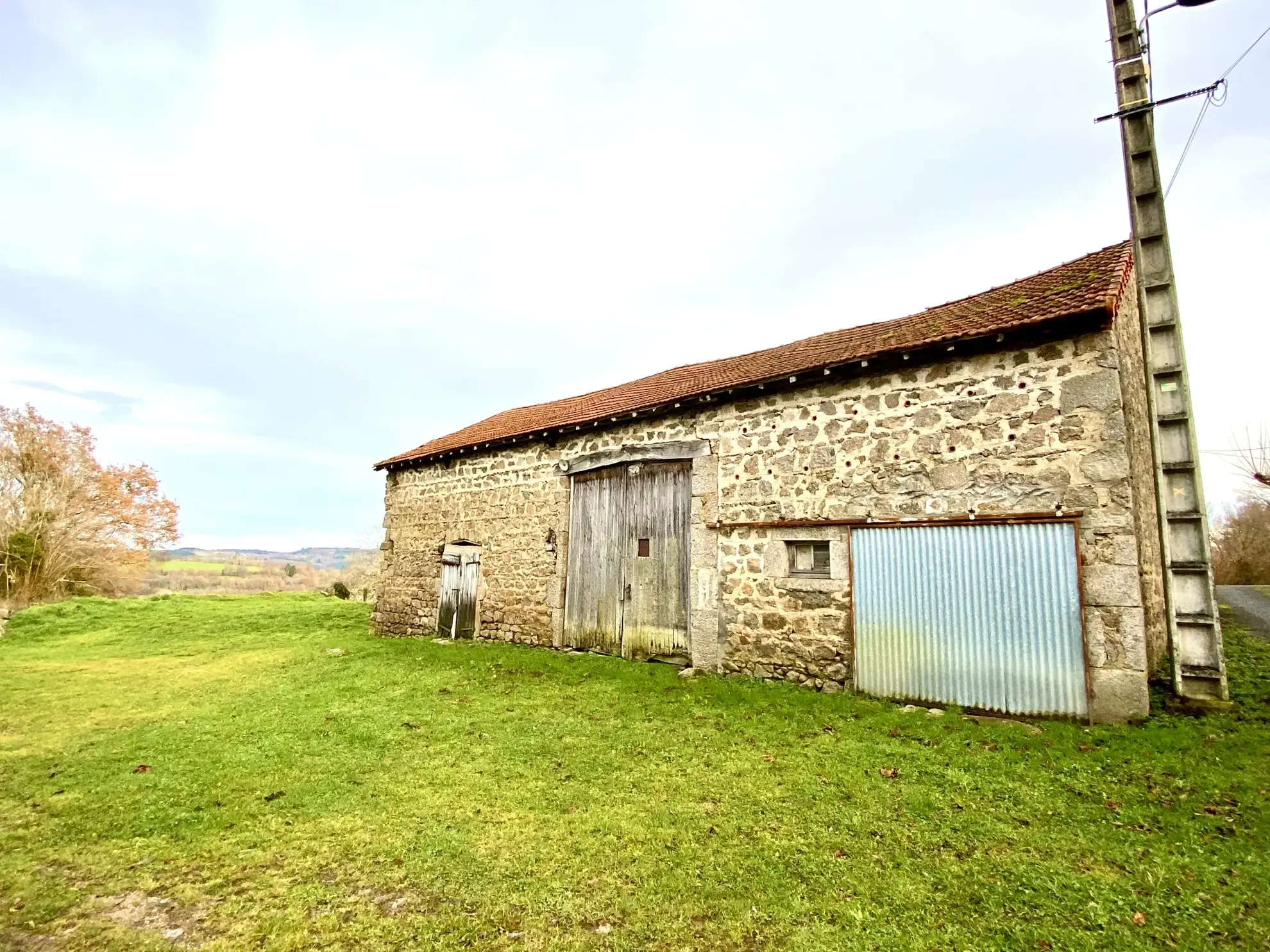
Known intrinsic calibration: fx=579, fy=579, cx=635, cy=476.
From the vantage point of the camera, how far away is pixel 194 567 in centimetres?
4078

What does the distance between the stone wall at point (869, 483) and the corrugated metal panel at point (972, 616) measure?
183mm

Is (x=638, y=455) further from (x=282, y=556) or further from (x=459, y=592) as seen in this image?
(x=282, y=556)

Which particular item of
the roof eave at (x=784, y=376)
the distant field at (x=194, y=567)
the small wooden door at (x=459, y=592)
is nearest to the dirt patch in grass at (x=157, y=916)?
the roof eave at (x=784, y=376)

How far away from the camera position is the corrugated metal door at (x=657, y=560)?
8.64 m

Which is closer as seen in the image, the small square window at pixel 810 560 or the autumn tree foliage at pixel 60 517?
the small square window at pixel 810 560

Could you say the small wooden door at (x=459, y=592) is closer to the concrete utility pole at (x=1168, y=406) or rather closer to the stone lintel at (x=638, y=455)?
the stone lintel at (x=638, y=455)

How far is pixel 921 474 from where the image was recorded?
665 centimetres

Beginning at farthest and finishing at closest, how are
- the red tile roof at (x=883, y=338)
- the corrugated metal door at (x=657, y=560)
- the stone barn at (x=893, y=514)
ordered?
Answer: the corrugated metal door at (x=657, y=560) → the red tile roof at (x=883, y=338) → the stone barn at (x=893, y=514)

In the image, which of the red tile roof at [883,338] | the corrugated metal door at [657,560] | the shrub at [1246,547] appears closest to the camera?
the red tile roof at [883,338]

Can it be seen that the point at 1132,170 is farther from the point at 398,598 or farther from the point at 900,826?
the point at 398,598

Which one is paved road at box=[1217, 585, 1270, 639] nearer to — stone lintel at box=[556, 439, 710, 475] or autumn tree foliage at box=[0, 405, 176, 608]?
stone lintel at box=[556, 439, 710, 475]

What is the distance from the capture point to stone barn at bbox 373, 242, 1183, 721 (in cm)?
569

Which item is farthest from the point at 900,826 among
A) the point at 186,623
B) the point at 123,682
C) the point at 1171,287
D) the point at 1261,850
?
the point at 186,623

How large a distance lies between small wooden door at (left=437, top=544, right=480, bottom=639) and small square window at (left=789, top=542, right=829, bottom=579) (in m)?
6.54
